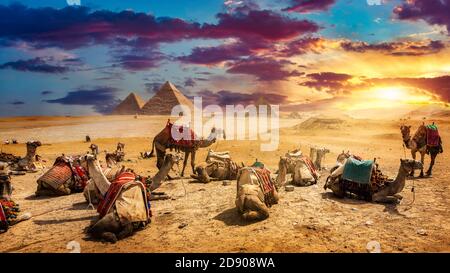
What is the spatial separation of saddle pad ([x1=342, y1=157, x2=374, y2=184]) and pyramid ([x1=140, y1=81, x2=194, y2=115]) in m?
99.8

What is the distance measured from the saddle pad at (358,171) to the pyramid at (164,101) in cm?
9980

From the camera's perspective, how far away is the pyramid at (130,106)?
122 meters

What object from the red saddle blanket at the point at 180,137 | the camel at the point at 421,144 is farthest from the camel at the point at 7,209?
the camel at the point at 421,144

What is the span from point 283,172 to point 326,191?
1.45 m

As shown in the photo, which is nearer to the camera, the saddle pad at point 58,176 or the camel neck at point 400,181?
the camel neck at point 400,181

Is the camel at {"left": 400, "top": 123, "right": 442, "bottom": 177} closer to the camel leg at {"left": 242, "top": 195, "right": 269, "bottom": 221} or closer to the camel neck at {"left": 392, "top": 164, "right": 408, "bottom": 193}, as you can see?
the camel neck at {"left": 392, "top": 164, "right": 408, "bottom": 193}

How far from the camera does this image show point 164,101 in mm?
108938

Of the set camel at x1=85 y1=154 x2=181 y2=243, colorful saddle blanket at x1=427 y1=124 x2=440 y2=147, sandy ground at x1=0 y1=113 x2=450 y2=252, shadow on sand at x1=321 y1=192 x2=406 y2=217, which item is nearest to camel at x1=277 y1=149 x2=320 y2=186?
sandy ground at x1=0 y1=113 x2=450 y2=252

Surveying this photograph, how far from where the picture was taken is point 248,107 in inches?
6102

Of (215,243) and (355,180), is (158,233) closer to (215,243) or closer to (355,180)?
(215,243)

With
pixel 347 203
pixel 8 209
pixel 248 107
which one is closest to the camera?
pixel 8 209

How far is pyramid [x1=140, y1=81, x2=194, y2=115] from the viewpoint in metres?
108

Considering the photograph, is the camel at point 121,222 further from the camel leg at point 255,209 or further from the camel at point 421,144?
the camel at point 421,144

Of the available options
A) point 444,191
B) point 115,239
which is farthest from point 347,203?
point 115,239
